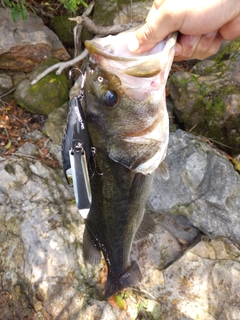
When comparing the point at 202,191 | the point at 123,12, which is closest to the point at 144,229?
the point at 202,191

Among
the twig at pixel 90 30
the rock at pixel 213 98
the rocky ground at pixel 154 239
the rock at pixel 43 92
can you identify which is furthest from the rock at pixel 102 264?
the twig at pixel 90 30

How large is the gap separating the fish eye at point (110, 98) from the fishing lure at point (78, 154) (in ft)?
0.55

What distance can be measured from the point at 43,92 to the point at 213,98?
8.46 ft

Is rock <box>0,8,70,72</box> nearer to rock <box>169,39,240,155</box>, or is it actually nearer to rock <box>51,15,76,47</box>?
rock <box>51,15,76,47</box>

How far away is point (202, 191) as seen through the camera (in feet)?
12.4

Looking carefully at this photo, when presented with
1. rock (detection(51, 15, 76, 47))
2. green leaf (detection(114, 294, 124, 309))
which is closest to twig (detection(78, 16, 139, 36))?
rock (detection(51, 15, 76, 47))

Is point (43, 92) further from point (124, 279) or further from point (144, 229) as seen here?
point (124, 279)

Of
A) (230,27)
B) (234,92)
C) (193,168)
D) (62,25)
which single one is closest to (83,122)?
(230,27)

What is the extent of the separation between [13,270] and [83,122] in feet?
8.36

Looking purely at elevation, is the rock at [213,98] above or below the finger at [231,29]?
below

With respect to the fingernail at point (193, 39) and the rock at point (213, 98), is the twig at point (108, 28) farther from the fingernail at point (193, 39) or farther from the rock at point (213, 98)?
the fingernail at point (193, 39)

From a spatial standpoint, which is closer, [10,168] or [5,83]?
[10,168]

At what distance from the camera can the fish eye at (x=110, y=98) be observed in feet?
5.87

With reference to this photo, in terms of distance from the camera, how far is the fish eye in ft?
5.87
